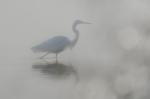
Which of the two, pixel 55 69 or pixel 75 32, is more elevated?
pixel 75 32

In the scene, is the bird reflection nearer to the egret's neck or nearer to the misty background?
the misty background

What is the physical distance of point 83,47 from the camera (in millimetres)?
1548

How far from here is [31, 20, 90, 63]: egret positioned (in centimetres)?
151

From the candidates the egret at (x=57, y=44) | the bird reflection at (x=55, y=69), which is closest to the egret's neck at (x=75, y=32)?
the egret at (x=57, y=44)

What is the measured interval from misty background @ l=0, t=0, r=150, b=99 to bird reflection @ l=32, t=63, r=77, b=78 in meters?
0.02

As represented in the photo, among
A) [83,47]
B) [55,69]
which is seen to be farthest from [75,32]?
[55,69]

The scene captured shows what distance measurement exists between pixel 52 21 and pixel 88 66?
281 mm

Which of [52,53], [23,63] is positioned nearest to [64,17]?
[52,53]

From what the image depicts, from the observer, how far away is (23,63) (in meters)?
1.51

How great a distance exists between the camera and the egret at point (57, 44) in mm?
1511

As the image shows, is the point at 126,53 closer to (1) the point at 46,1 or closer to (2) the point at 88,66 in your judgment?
(2) the point at 88,66

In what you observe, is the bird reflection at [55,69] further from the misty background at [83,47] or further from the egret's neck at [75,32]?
the egret's neck at [75,32]

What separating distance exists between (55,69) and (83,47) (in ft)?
0.57

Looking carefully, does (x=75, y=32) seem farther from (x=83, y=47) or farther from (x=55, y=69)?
(x=55, y=69)
